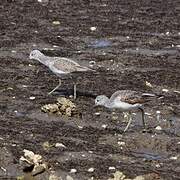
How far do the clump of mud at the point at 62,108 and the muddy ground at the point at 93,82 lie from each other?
0.25ft

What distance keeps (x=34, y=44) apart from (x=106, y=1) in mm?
5366

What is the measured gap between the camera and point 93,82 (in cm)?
1307

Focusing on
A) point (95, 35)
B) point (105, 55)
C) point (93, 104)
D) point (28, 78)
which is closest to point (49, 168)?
point (93, 104)

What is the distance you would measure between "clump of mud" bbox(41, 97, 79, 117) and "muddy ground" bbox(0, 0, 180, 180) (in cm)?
8

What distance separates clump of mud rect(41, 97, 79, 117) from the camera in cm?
1095

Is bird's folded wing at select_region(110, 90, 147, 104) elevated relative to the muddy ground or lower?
elevated

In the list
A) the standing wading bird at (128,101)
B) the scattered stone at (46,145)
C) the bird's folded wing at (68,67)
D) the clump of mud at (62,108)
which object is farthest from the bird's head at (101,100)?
the scattered stone at (46,145)

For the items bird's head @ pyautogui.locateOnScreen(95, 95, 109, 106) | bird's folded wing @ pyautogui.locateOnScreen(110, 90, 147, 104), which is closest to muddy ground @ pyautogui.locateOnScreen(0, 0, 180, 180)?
bird's head @ pyautogui.locateOnScreen(95, 95, 109, 106)

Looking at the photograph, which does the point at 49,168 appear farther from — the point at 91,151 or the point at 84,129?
the point at 84,129

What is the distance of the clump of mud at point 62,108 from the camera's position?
10.9 m

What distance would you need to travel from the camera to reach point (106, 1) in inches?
808

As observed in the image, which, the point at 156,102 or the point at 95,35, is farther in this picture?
the point at 95,35

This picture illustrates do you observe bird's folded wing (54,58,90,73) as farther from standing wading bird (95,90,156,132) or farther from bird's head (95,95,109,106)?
standing wading bird (95,90,156,132)

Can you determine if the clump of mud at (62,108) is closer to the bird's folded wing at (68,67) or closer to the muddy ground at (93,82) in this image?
the muddy ground at (93,82)
